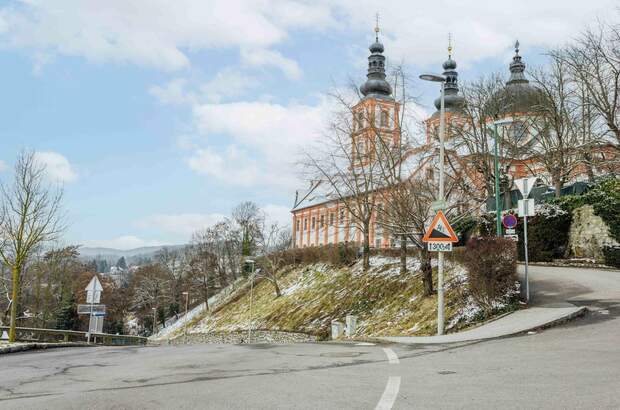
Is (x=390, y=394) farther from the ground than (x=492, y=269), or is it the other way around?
(x=492, y=269)

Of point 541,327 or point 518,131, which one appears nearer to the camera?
point 541,327

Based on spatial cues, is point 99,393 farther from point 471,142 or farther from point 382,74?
point 382,74

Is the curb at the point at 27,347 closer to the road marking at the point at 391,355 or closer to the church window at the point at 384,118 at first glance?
the road marking at the point at 391,355

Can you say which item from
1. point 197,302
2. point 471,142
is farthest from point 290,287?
point 197,302

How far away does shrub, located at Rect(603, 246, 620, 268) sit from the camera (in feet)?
80.5

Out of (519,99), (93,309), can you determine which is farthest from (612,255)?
(93,309)

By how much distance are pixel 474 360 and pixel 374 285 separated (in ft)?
83.9

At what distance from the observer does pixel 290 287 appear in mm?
51562

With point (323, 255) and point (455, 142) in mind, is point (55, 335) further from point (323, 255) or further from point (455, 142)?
point (455, 142)

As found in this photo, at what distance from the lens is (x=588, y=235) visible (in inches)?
1082

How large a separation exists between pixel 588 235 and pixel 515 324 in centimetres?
1697

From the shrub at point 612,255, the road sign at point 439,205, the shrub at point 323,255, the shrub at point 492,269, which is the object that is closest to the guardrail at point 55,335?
the road sign at point 439,205

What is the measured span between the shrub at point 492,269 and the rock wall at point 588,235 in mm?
12822

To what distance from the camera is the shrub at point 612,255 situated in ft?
80.5
